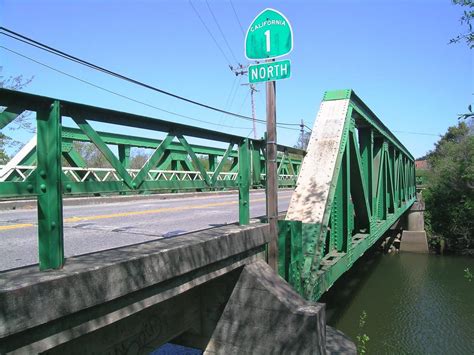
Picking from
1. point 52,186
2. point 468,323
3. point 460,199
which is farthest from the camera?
point 460,199

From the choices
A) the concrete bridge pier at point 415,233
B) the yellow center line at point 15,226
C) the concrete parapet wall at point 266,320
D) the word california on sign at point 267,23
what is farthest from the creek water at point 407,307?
the word california on sign at point 267,23

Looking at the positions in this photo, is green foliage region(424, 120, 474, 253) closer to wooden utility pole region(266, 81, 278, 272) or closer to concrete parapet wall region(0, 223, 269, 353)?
wooden utility pole region(266, 81, 278, 272)

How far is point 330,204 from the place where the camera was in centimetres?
652

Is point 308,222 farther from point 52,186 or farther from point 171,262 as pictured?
point 52,186

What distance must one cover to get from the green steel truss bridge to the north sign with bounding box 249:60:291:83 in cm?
74

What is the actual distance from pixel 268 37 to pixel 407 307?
1285cm

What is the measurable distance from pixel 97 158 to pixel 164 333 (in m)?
22.9

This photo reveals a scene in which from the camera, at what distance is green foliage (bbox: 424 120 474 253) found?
26.8 metres

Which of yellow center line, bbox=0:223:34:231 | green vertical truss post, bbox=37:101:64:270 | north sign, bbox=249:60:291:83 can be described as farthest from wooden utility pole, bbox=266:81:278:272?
Answer: yellow center line, bbox=0:223:34:231

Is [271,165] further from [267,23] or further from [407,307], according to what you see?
[407,307]

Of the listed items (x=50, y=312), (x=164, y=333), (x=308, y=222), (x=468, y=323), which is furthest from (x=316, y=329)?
(x=468, y=323)

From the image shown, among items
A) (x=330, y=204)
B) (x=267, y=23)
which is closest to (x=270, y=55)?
(x=267, y=23)

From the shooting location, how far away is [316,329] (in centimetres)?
429

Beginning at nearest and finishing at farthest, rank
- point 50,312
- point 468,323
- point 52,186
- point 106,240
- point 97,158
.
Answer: point 50,312
point 52,186
point 106,240
point 468,323
point 97,158
